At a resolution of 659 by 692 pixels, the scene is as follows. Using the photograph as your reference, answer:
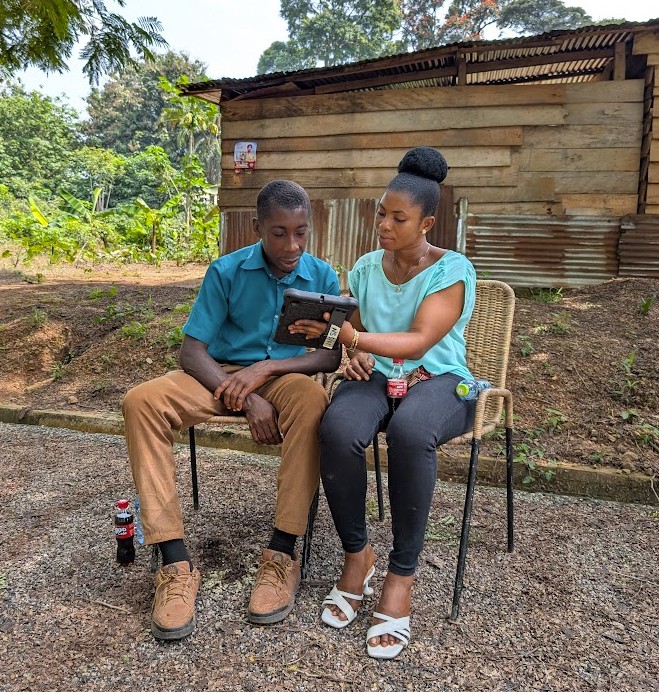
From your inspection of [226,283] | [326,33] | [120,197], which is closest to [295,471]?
[226,283]

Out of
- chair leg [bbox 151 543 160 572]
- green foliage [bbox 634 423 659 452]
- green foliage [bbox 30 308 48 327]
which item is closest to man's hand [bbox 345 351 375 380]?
chair leg [bbox 151 543 160 572]

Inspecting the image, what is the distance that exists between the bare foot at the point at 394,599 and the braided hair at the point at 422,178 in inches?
52.5

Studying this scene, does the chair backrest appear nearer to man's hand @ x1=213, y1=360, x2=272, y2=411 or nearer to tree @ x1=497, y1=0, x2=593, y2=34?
man's hand @ x1=213, y1=360, x2=272, y2=411

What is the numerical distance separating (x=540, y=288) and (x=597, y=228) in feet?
3.02

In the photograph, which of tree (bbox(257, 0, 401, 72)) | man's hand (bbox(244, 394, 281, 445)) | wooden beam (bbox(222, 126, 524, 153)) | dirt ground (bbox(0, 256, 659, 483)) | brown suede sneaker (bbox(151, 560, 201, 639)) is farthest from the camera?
tree (bbox(257, 0, 401, 72))

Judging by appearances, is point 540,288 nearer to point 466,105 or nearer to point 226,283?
point 466,105

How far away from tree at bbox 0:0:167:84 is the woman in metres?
4.09

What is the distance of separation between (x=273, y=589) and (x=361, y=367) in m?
0.88

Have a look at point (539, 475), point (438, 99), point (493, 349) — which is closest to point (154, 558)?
point (493, 349)

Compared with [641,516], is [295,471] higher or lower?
higher

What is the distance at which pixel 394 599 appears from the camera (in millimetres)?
1924

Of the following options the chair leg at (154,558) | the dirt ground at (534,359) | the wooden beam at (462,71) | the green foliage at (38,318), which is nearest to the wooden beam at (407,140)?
the wooden beam at (462,71)

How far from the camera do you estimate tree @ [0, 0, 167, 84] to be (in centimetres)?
508

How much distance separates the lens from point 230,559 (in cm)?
239
